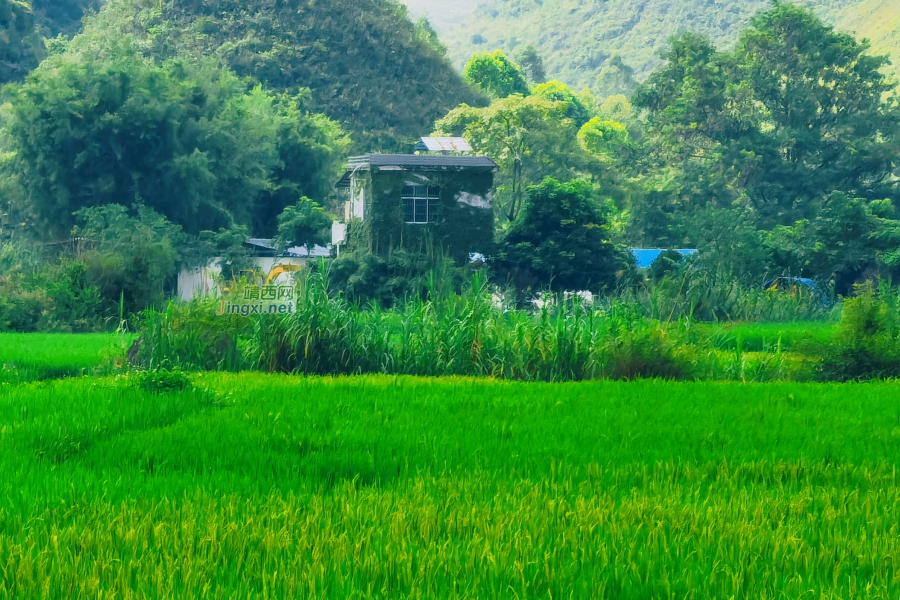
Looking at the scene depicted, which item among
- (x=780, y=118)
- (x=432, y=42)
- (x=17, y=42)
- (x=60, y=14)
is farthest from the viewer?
(x=432, y=42)

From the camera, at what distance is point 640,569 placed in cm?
424

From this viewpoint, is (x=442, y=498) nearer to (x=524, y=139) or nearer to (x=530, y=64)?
(x=524, y=139)

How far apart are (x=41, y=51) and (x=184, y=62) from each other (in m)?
16.1

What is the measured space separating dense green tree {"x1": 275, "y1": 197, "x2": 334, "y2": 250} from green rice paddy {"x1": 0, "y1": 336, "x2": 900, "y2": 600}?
83.5 feet

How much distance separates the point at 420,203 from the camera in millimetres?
32500

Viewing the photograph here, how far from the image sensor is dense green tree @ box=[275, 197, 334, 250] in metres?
34.5

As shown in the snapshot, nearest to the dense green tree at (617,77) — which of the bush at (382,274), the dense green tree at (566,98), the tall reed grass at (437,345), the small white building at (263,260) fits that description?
the dense green tree at (566,98)

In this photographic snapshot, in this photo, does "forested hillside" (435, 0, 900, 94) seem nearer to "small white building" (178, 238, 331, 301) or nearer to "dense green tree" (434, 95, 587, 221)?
"dense green tree" (434, 95, 587, 221)

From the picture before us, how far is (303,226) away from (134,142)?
250 inches

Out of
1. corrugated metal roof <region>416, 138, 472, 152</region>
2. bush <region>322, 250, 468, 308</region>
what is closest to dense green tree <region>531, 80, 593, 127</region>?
corrugated metal roof <region>416, 138, 472, 152</region>

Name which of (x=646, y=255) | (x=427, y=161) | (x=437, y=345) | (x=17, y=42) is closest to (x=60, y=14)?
(x=17, y=42)

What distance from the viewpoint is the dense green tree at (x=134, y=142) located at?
31.4 m

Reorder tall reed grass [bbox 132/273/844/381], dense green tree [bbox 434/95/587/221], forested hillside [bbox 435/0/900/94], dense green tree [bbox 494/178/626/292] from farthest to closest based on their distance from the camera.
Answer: forested hillside [bbox 435/0/900/94] → dense green tree [bbox 434/95/587/221] → dense green tree [bbox 494/178/626/292] → tall reed grass [bbox 132/273/844/381]

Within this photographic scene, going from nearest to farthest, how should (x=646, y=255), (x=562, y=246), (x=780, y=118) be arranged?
1. (x=562, y=246)
2. (x=646, y=255)
3. (x=780, y=118)
